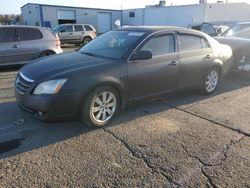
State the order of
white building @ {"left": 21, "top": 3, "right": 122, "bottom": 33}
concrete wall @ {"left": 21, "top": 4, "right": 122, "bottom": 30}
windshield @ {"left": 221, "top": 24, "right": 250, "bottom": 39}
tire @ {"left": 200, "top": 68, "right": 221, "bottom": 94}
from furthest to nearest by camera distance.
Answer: white building @ {"left": 21, "top": 3, "right": 122, "bottom": 33}, concrete wall @ {"left": 21, "top": 4, "right": 122, "bottom": 30}, windshield @ {"left": 221, "top": 24, "right": 250, "bottom": 39}, tire @ {"left": 200, "top": 68, "right": 221, "bottom": 94}

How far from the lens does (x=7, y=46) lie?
857 cm

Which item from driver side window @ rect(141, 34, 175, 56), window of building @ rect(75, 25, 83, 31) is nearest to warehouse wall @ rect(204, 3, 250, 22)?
window of building @ rect(75, 25, 83, 31)

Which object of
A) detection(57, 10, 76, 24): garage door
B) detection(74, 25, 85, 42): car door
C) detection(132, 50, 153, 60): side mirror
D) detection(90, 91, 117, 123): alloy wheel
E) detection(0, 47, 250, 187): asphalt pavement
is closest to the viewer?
detection(0, 47, 250, 187): asphalt pavement

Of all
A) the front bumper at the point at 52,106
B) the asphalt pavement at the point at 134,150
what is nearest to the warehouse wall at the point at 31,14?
the asphalt pavement at the point at 134,150

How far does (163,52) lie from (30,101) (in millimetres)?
2583

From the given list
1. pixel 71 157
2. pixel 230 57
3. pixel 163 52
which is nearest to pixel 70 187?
pixel 71 157

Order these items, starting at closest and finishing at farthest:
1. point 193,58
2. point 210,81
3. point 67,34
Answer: point 193,58
point 210,81
point 67,34

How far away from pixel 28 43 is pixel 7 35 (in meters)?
0.66

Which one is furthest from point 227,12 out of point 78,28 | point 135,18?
point 78,28

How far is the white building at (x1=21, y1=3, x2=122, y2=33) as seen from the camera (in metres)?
32.9

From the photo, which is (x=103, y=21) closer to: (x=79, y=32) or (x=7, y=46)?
(x=79, y=32)

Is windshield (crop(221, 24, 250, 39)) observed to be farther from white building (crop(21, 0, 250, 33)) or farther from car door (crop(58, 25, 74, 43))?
white building (crop(21, 0, 250, 33))

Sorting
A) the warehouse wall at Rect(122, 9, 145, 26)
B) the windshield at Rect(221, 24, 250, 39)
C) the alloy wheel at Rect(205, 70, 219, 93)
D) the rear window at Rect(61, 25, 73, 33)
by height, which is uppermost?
the warehouse wall at Rect(122, 9, 145, 26)

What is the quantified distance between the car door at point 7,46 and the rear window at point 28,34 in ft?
0.62
